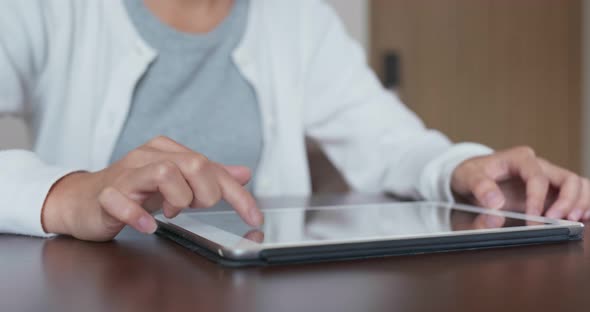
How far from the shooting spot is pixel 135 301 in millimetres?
325

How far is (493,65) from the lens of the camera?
275 centimetres

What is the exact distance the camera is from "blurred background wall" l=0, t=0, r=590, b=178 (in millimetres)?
2607

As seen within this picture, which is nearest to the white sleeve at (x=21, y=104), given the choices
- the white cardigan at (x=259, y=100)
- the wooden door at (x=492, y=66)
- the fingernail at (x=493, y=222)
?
the white cardigan at (x=259, y=100)

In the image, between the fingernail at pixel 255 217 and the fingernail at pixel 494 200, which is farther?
the fingernail at pixel 494 200

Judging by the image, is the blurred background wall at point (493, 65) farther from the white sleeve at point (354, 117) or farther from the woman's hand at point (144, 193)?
the woman's hand at point (144, 193)

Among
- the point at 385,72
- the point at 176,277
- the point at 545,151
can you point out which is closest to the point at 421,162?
the point at 176,277

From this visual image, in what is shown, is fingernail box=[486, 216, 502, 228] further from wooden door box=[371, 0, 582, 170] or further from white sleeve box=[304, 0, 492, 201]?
wooden door box=[371, 0, 582, 170]

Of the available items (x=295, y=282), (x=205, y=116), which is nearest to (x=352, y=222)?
(x=295, y=282)

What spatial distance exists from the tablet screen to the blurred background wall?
1.88m

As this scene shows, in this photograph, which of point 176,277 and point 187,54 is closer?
point 176,277

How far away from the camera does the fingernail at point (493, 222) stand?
52 cm

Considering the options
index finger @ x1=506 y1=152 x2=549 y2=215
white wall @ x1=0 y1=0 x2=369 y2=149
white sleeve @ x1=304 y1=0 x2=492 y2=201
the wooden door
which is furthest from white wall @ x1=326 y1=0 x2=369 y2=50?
index finger @ x1=506 y1=152 x2=549 y2=215

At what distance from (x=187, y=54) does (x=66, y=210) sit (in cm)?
56

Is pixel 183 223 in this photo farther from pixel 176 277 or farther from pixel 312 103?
pixel 312 103
